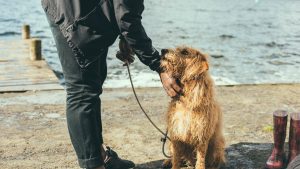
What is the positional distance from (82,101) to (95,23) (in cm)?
68

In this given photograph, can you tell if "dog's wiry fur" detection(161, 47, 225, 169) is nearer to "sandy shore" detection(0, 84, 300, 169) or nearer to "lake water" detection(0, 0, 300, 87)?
"sandy shore" detection(0, 84, 300, 169)

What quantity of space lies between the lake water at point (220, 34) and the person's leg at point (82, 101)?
5584 mm

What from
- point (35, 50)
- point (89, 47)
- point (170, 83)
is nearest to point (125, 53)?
point (170, 83)

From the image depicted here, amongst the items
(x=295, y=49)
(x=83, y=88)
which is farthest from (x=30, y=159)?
(x=295, y=49)

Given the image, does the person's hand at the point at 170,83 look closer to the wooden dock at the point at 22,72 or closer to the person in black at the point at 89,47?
the person in black at the point at 89,47

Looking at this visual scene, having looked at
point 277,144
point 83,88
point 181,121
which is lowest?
point 277,144

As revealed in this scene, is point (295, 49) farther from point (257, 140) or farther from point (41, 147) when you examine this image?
point (41, 147)

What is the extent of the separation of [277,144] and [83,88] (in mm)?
2021

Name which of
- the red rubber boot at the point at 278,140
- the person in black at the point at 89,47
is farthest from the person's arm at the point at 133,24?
the red rubber boot at the point at 278,140

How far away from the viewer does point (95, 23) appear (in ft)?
11.0

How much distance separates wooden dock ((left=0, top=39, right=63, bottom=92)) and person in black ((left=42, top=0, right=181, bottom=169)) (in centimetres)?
418

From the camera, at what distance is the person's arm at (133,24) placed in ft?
10.6

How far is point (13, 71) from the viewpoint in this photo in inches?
401

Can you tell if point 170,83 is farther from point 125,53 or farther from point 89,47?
point 89,47
